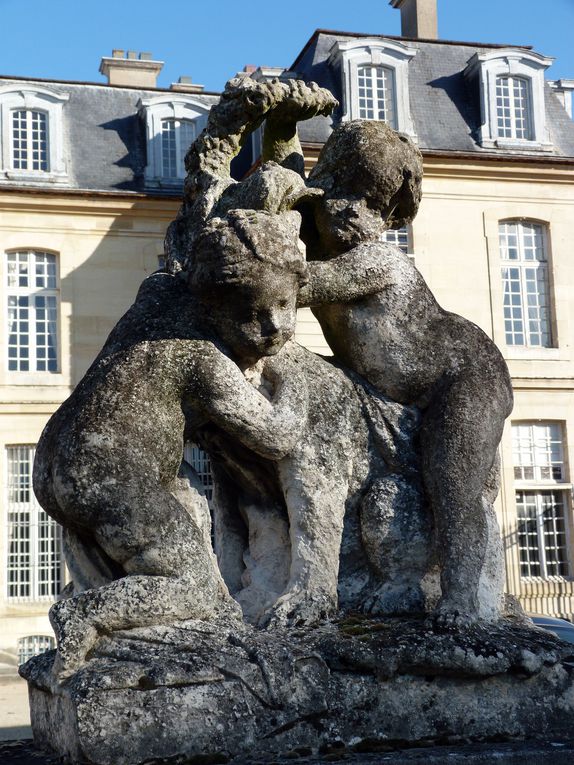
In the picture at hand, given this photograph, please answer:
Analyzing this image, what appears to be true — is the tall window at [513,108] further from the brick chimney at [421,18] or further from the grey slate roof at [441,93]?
Result: the brick chimney at [421,18]

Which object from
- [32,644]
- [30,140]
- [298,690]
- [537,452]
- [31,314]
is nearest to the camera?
[298,690]

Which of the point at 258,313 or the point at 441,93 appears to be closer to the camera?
the point at 258,313

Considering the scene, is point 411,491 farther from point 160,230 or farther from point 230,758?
point 160,230

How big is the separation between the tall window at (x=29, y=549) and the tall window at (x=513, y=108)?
41.4ft

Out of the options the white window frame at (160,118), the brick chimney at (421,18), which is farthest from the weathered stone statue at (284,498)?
the brick chimney at (421,18)

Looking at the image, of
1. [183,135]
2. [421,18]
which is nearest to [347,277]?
[183,135]

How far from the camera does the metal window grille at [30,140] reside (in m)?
28.1

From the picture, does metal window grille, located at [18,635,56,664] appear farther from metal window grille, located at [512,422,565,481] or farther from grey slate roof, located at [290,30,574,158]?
grey slate roof, located at [290,30,574,158]

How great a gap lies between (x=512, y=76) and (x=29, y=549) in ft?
47.7

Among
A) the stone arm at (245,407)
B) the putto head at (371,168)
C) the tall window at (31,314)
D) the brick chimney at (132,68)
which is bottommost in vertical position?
the stone arm at (245,407)

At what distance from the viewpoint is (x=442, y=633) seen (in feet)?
15.1

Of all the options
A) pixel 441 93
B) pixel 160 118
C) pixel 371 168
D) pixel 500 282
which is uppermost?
pixel 441 93

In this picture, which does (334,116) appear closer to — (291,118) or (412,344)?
(291,118)

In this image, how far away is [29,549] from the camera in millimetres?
26078
